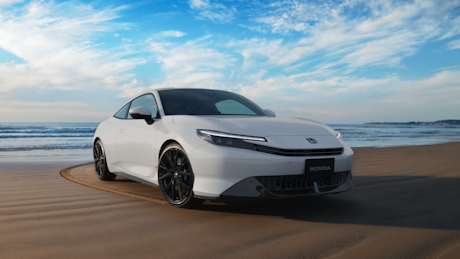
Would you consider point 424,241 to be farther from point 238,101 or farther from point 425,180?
point 425,180

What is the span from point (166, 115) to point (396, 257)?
274cm

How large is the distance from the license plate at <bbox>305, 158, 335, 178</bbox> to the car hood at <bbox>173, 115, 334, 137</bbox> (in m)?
Answer: 0.35

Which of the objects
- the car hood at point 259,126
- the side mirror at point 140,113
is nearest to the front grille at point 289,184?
the car hood at point 259,126

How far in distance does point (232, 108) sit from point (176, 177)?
4.78 ft

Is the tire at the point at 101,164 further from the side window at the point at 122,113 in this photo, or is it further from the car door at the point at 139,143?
the car door at the point at 139,143

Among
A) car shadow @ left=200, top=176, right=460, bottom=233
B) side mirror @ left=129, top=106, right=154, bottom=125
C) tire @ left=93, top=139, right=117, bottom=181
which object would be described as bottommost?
car shadow @ left=200, top=176, right=460, bottom=233

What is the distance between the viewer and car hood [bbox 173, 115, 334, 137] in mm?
3326

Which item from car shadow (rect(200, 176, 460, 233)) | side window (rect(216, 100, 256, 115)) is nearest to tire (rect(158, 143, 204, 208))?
car shadow (rect(200, 176, 460, 233))

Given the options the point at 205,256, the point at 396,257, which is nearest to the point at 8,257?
the point at 205,256

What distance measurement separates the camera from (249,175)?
10.1 feet

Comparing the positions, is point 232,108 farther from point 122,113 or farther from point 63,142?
point 63,142

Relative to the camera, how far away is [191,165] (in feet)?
11.0

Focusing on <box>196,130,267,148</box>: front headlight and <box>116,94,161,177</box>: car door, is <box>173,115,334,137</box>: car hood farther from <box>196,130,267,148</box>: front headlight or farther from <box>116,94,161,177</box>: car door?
<box>116,94,161,177</box>: car door

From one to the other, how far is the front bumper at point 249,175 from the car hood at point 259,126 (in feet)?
0.81
